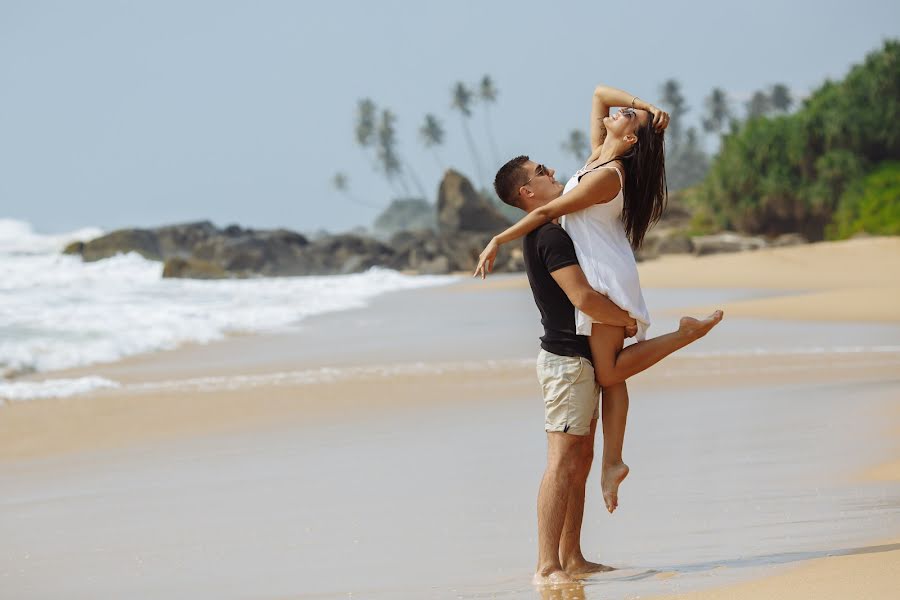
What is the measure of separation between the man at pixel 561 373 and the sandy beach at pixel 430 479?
169mm

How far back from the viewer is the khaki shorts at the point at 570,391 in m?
4.05

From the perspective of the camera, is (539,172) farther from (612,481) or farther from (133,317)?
(133,317)

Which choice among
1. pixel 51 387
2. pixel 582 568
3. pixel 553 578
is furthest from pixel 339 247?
pixel 553 578

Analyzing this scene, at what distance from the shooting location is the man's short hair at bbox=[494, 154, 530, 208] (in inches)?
165

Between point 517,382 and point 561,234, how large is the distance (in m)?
5.55

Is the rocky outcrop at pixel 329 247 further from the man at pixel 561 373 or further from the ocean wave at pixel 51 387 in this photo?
the man at pixel 561 373

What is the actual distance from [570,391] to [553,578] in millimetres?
649

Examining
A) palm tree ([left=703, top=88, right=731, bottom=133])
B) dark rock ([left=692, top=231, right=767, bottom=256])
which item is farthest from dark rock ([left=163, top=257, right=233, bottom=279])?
palm tree ([left=703, top=88, right=731, bottom=133])

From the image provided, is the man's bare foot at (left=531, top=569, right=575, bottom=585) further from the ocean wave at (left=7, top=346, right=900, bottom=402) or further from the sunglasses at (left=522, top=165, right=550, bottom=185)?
the ocean wave at (left=7, top=346, right=900, bottom=402)

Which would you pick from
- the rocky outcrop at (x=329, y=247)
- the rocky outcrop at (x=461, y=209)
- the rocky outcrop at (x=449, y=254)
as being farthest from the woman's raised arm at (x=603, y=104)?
the rocky outcrop at (x=461, y=209)

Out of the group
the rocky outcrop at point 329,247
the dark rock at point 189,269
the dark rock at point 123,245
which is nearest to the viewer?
the dark rock at point 189,269

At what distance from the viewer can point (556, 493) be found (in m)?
4.11

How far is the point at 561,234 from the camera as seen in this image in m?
4.02

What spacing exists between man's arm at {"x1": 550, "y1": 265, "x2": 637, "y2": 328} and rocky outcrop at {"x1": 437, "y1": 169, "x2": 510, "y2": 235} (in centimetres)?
6067
